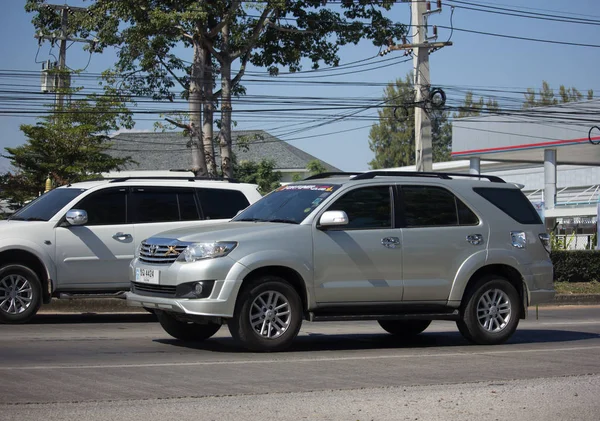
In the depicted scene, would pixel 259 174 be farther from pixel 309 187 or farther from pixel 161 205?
pixel 309 187

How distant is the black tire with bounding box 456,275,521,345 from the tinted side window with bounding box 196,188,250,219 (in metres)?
4.84

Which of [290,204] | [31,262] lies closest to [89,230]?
[31,262]

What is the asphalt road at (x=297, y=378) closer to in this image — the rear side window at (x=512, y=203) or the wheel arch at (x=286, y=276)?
the wheel arch at (x=286, y=276)

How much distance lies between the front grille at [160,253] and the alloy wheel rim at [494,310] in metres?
3.75

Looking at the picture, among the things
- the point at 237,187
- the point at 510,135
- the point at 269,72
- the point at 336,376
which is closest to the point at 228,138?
the point at 269,72

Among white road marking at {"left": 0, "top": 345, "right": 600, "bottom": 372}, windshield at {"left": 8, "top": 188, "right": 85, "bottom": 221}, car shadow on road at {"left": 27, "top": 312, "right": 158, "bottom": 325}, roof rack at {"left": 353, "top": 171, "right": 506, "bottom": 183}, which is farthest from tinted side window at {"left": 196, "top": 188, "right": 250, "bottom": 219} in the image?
white road marking at {"left": 0, "top": 345, "right": 600, "bottom": 372}

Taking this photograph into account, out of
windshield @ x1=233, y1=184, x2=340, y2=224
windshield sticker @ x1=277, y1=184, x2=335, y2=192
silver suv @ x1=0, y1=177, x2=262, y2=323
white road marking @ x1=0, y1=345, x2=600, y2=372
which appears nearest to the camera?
white road marking @ x1=0, y1=345, x2=600, y2=372

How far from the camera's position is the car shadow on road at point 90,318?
1370 cm

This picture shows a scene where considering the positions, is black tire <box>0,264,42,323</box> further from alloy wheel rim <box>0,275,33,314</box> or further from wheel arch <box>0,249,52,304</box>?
wheel arch <box>0,249,52,304</box>

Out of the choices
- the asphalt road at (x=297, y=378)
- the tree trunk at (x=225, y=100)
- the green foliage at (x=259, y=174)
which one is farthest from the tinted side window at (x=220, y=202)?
the green foliage at (x=259, y=174)

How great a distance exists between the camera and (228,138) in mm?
28172

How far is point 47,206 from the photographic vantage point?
13.4m

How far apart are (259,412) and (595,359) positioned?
4851 mm

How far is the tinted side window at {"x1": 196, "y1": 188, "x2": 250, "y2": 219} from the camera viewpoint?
1408 centimetres
